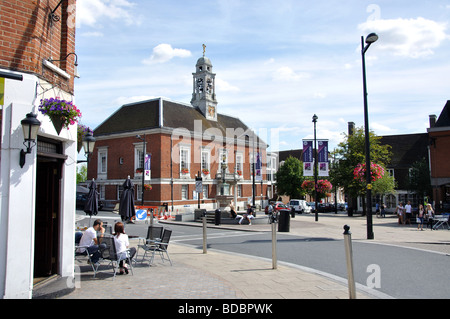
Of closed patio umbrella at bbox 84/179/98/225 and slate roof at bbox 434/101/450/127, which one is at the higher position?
slate roof at bbox 434/101/450/127

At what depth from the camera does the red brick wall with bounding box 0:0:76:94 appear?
6.68 m

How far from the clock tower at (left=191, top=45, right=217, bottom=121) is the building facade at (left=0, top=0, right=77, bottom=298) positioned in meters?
43.2

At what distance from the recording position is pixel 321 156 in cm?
2836

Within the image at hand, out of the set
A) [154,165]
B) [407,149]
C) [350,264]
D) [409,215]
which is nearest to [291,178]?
[407,149]

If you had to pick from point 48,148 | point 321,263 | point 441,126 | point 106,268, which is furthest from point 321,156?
point 48,148

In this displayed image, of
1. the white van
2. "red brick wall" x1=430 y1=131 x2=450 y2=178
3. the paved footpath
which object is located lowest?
the white van

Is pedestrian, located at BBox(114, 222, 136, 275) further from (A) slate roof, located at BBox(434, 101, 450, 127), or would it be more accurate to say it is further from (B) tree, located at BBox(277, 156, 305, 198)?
(B) tree, located at BBox(277, 156, 305, 198)

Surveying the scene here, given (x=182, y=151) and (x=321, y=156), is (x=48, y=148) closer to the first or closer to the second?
(x=321, y=156)

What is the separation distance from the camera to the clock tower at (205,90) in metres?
51.2

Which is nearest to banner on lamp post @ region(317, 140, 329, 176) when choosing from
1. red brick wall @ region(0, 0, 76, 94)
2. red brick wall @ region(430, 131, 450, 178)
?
red brick wall @ region(430, 131, 450, 178)

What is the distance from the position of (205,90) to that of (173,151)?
41.9ft

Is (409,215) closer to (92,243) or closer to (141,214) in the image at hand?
(141,214)

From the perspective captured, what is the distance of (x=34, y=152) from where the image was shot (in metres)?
6.60
